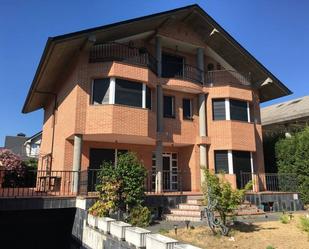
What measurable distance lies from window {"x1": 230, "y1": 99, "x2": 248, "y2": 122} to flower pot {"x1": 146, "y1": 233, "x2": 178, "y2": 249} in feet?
41.8

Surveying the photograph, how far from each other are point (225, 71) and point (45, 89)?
464 inches

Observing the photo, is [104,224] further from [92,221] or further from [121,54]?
[121,54]

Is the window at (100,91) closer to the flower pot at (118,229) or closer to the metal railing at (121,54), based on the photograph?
the metal railing at (121,54)

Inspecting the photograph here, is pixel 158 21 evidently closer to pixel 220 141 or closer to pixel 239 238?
pixel 220 141

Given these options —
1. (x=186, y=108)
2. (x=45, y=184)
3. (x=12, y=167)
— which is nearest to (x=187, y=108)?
(x=186, y=108)

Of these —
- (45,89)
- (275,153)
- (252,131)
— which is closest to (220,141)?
(252,131)

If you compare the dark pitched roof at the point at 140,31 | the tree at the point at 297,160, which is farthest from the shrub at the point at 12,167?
the tree at the point at 297,160

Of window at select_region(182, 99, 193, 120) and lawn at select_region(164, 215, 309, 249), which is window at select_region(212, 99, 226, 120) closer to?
window at select_region(182, 99, 193, 120)

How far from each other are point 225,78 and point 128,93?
780 centimetres

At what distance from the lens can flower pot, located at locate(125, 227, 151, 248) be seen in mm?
6660

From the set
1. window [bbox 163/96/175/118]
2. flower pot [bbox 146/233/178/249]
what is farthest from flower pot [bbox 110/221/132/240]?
window [bbox 163/96/175/118]

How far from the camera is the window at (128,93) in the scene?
1443 cm

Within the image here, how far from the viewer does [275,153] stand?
19.8 m

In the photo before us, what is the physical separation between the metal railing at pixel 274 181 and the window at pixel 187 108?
455cm
